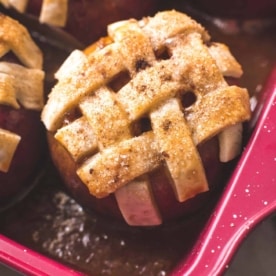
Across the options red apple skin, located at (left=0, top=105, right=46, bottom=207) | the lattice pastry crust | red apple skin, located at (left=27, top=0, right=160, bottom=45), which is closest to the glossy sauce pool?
red apple skin, located at (left=0, top=105, right=46, bottom=207)

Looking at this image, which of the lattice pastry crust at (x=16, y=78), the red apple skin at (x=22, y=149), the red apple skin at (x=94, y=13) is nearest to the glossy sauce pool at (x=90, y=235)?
the red apple skin at (x=22, y=149)

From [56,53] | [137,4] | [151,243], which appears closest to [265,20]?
[137,4]

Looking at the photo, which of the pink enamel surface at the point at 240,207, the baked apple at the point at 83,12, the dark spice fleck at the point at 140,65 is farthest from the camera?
the baked apple at the point at 83,12

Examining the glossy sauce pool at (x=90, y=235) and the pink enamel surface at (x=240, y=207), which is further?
the glossy sauce pool at (x=90, y=235)

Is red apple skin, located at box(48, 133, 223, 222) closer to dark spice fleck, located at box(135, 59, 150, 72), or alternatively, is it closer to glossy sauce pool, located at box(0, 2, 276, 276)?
glossy sauce pool, located at box(0, 2, 276, 276)

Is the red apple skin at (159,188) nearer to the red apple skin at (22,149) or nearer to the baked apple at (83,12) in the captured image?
the red apple skin at (22,149)

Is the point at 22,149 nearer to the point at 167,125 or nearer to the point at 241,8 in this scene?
the point at 167,125
